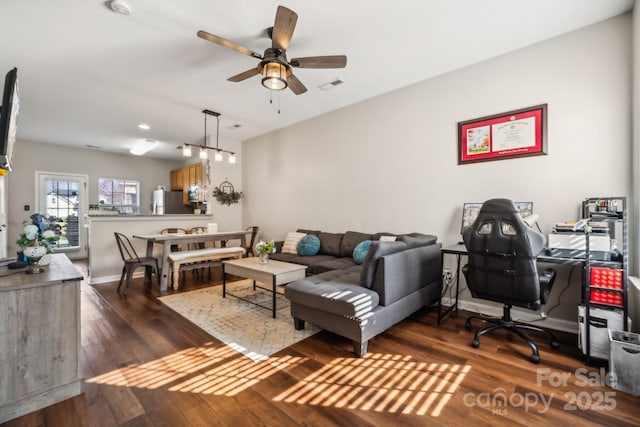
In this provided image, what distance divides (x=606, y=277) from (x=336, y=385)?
2179 mm

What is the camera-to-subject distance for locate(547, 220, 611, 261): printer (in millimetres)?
2215

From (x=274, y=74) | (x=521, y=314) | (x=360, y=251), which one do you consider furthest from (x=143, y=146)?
(x=521, y=314)

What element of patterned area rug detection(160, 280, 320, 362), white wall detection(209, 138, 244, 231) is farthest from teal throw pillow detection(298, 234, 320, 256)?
white wall detection(209, 138, 244, 231)

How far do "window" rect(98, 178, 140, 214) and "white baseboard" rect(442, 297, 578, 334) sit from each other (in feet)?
26.0

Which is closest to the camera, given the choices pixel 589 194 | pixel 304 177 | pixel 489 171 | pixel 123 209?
pixel 589 194

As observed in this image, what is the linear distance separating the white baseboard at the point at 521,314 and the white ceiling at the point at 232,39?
2.76 m

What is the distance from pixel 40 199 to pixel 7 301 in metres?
6.68

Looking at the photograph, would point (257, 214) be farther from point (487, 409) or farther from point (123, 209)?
point (487, 409)

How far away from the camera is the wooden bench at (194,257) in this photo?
13.7 ft

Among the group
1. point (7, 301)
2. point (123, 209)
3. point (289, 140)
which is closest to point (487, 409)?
point (7, 301)

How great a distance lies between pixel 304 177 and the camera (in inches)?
205

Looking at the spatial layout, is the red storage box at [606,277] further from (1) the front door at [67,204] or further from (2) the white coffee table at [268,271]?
(1) the front door at [67,204]

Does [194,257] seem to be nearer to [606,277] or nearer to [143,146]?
[143,146]

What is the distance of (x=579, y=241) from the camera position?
232 centimetres
